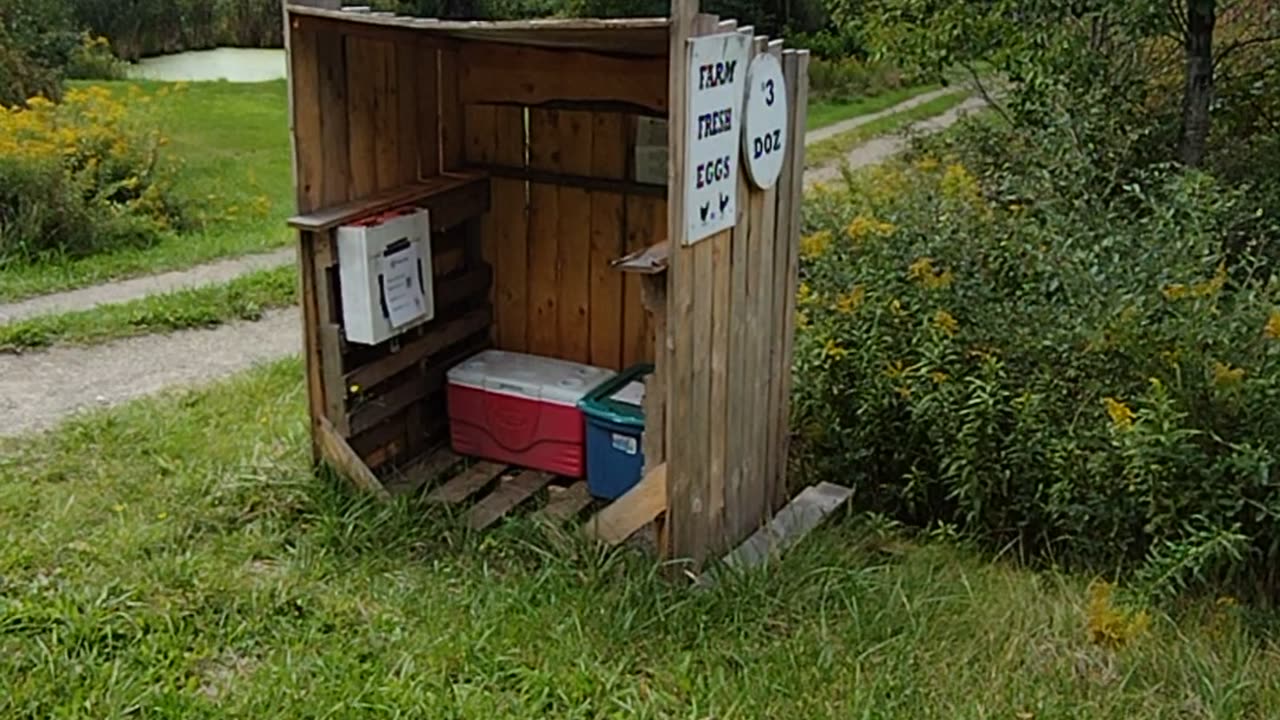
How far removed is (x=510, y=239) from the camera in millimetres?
4680

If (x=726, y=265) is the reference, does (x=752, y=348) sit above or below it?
below

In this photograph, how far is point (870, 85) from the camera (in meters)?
17.2

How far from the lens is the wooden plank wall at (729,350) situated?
132 inches

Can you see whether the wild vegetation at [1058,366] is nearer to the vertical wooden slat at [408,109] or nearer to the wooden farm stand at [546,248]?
the wooden farm stand at [546,248]

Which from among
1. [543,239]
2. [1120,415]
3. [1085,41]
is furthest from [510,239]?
[1085,41]

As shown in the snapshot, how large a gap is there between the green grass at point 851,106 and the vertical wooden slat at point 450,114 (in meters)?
9.89

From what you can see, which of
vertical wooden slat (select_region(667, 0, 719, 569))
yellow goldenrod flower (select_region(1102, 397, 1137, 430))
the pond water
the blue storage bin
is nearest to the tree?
A: yellow goldenrod flower (select_region(1102, 397, 1137, 430))

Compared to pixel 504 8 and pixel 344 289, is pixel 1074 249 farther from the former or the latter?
pixel 504 8

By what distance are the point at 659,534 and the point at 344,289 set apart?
1.21m

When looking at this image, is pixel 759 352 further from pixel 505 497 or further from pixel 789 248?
pixel 505 497

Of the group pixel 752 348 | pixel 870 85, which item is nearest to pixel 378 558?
pixel 752 348

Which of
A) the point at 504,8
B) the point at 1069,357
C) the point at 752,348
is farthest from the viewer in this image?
the point at 504,8

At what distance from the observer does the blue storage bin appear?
4129 mm

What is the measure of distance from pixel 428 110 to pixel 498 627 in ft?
6.27
